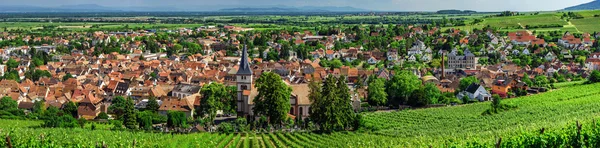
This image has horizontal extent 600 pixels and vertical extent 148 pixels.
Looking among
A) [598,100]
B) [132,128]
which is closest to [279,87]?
[132,128]

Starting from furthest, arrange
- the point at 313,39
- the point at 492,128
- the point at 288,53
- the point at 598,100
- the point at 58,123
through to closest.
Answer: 1. the point at 313,39
2. the point at 288,53
3. the point at 598,100
4. the point at 58,123
5. the point at 492,128

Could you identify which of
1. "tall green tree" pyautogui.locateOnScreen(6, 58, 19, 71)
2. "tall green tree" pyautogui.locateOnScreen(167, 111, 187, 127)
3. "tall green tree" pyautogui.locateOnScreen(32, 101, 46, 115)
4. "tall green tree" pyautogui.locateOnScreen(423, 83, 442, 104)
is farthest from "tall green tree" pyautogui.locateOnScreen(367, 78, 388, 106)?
"tall green tree" pyautogui.locateOnScreen(6, 58, 19, 71)

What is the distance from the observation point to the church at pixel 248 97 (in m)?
34.3

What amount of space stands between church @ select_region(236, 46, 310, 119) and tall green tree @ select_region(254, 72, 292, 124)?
2.40 metres

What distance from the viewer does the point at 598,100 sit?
1383 inches

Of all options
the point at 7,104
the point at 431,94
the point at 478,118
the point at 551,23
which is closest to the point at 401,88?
the point at 431,94

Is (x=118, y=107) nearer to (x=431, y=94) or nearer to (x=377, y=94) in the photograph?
(x=377, y=94)

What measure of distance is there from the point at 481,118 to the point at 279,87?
1152cm

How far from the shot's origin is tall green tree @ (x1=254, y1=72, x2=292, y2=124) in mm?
31172

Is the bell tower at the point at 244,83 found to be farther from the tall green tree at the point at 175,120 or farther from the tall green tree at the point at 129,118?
the tall green tree at the point at 129,118

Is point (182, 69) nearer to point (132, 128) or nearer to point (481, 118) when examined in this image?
point (132, 128)

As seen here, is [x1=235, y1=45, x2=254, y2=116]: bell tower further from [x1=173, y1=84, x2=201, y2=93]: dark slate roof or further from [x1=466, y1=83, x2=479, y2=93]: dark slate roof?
[x1=466, y1=83, x2=479, y2=93]: dark slate roof

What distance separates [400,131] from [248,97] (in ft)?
31.0

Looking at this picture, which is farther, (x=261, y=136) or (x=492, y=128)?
(x=261, y=136)
